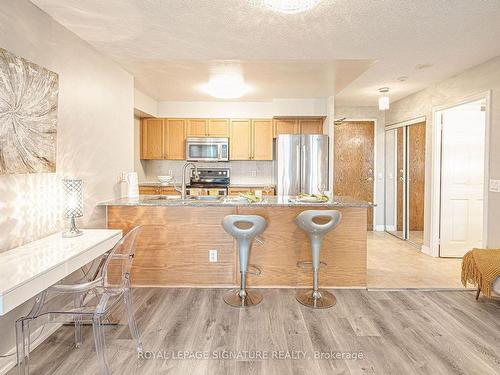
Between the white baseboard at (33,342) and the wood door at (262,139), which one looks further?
the wood door at (262,139)

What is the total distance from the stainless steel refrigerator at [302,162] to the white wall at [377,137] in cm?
116

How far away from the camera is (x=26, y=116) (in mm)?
2195

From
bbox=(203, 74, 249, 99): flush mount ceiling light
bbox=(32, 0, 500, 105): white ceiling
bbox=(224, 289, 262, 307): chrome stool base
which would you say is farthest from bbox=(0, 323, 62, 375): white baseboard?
bbox=(203, 74, 249, 99): flush mount ceiling light

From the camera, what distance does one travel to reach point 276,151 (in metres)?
5.66

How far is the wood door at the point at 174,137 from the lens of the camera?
5938 mm

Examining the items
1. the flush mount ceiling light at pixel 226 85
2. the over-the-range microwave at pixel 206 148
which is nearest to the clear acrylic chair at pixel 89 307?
the flush mount ceiling light at pixel 226 85

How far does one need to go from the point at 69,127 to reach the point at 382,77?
3.56m

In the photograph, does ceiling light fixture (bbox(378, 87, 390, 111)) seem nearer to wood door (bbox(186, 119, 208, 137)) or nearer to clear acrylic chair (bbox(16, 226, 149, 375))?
wood door (bbox(186, 119, 208, 137))

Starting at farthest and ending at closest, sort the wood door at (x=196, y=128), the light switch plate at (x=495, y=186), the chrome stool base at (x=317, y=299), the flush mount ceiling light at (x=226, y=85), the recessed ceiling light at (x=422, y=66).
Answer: the wood door at (x=196, y=128) → the flush mount ceiling light at (x=226, y=85) → the recessed ceiling light at (x=422, y=66) → the light switch plate at (x=495, y=186) → the chrome stool base at (x=317, y=299)

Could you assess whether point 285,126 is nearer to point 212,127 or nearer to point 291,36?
point 212,127

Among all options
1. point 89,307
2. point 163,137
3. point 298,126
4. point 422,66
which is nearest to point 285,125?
point 298,126

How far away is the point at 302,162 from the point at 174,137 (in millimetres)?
2303

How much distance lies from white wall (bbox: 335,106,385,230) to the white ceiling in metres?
1.93

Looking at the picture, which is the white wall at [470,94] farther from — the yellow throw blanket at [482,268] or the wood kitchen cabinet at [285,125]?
the wood kitchen cabinet at [285,125]
